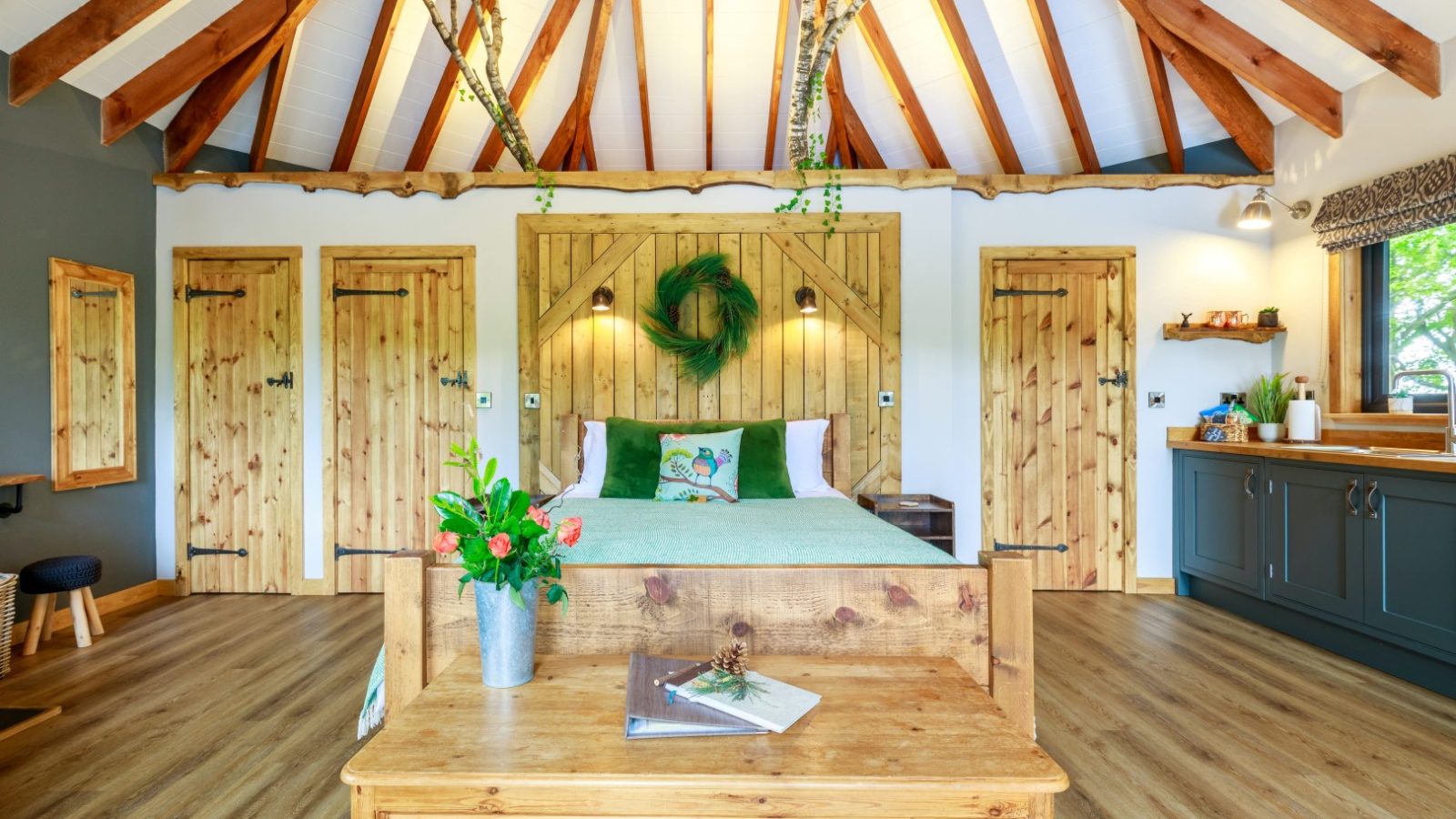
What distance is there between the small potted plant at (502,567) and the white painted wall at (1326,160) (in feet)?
13.7

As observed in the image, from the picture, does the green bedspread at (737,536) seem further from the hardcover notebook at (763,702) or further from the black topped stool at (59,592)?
the black topped stool at (59,592)

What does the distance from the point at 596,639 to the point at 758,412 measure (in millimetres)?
2458

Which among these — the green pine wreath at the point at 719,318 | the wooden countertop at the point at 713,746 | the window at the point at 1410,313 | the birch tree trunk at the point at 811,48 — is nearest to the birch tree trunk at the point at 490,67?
the green pine wreath at the point at 719,318

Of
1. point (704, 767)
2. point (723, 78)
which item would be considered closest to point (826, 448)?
point (723, 78)

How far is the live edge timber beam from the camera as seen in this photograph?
4.06 meters

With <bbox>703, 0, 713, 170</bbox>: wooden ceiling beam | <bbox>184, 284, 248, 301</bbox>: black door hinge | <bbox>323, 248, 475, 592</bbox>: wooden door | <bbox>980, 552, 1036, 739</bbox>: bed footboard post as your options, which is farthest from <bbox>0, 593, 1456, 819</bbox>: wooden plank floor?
<bbox>703, 0, 713, 170</bbox>: wooden ceiling beam

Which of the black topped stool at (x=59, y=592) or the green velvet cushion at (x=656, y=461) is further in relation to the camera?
the green velvet cushion at (x=656, y=461)

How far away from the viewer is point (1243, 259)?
4.20m

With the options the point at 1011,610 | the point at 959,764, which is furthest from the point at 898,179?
the point at 959,764

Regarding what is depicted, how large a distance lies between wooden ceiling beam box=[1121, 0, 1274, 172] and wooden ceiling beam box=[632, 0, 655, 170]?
196cm

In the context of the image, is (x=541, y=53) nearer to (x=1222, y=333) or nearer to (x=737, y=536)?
(x=737, y=536)

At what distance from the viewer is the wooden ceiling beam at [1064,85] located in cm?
381

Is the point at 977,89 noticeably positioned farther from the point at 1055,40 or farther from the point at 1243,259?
the point at 1243,259

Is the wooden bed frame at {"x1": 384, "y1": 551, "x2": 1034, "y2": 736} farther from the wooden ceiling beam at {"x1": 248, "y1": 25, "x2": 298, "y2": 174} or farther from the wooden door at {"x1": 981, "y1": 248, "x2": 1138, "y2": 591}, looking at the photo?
the wooden ceiling beam at {"x1": 248, "y1": 25, "x2": 298, "y2": 174}
